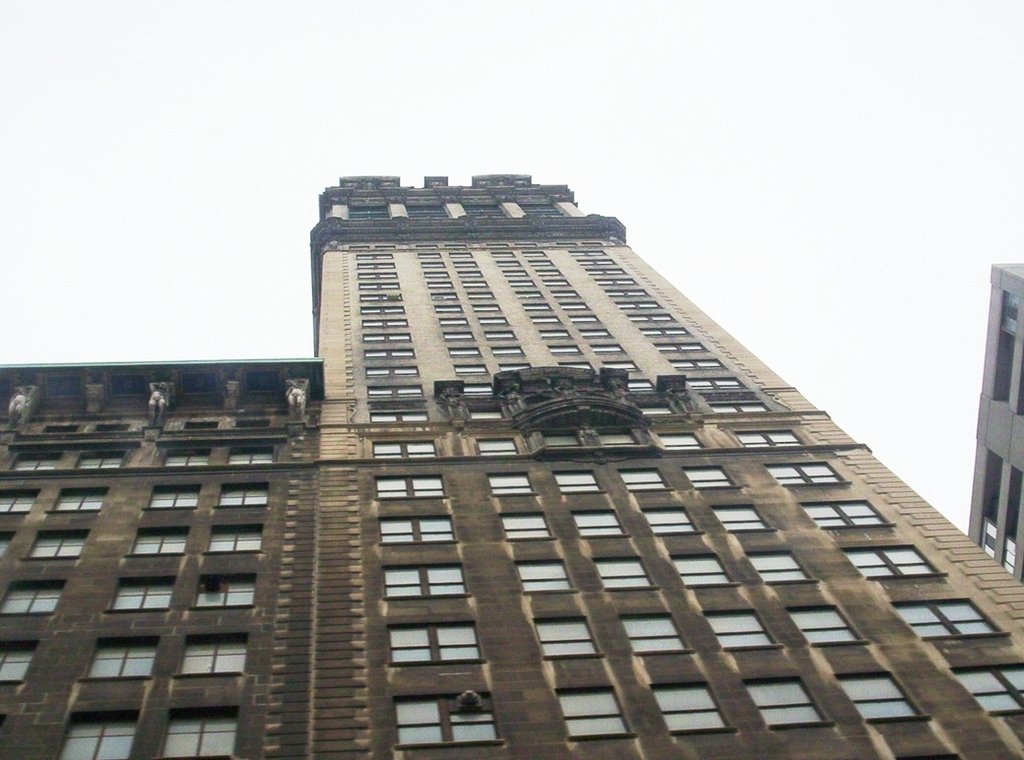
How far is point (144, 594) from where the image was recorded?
39250 mm

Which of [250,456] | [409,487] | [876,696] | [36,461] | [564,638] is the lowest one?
[876,696]

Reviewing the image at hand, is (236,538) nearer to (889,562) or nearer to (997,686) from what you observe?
(889,562)

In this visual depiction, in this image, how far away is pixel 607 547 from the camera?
42.7 meters

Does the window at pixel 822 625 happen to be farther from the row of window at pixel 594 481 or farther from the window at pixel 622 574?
the row of window at pixel 594 481

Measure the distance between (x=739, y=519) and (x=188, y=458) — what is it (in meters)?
22.4

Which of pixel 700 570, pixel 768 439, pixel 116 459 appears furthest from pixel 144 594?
pixel 768 439

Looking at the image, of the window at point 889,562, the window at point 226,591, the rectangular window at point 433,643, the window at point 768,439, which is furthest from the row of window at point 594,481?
the rectangular window at point 433,643

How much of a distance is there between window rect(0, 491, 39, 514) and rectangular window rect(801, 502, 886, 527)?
29.2 m

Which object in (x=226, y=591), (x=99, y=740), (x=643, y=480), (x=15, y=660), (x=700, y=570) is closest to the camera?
(x=99, y=740)

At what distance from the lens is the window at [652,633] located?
121 ft

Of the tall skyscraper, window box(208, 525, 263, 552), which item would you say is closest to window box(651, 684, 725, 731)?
the tall skyscraper

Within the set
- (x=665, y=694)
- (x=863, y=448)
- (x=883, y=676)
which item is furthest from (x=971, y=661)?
(x=863, y=448)

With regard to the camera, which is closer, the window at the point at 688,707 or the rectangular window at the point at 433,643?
the window at the point at 688,707

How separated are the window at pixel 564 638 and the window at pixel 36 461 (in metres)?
22.8
